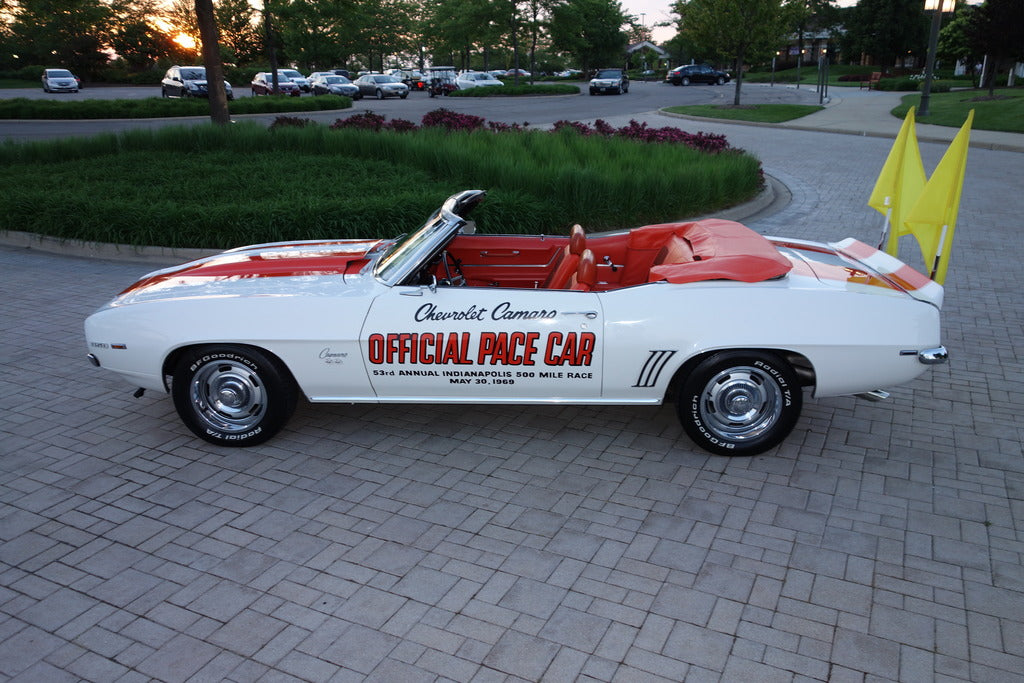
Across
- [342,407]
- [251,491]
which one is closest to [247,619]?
[251,491]

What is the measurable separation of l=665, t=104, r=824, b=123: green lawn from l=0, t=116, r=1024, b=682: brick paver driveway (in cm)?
2416

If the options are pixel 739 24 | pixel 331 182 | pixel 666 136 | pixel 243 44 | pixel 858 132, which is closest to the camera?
pixel 331 182

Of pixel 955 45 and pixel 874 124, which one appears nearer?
pixel 874 124

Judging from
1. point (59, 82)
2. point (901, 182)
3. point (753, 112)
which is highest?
point (59, 82)

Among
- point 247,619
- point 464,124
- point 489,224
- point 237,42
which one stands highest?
point 237,42

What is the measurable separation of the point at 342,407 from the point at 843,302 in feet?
11.0

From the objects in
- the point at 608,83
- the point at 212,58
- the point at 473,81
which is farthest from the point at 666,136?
the point at 473,81

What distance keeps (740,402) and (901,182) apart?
2.91 m

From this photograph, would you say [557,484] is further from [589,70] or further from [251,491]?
[589,70]

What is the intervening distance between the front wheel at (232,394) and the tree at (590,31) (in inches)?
1617

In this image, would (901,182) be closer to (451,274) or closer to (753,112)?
(451,274)

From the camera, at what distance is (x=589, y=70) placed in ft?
233

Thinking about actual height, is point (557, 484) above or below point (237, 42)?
below

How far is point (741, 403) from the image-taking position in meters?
4.65
